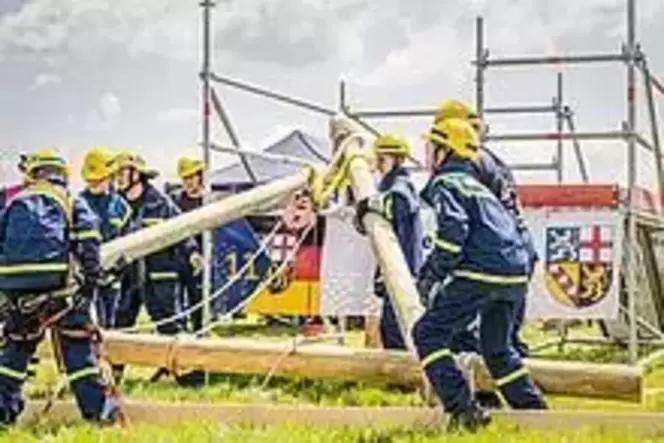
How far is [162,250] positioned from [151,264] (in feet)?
0.64

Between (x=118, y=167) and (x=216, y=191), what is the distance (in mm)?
5437

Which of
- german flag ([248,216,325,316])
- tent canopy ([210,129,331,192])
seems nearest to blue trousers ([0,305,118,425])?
german flag ([248,216,325,316])

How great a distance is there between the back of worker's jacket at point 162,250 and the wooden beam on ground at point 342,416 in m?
3.01

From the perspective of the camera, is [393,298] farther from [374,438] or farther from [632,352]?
[632,352]

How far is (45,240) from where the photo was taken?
8.76 meters

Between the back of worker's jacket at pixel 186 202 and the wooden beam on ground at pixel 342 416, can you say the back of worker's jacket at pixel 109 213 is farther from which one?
the wooden beam on ground at pixel 342 416

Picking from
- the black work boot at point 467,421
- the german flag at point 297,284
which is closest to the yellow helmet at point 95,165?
the black work boot at point 467,421

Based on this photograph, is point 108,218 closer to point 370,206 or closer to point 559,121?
point 370,206

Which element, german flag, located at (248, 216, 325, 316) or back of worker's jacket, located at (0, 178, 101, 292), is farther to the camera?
german flag, located at (248, 216, 325, 316)

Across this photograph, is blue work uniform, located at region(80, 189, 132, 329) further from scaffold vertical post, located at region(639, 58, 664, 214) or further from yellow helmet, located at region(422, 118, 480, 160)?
scaffold vertical post, located at region(639, 58, 664, 214)

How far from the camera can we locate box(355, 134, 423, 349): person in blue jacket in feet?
36.8

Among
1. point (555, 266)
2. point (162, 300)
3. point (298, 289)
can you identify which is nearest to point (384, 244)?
point (162, 300)

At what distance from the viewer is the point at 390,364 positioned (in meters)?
9.80

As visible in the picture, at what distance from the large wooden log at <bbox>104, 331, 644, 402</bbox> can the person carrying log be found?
5.80 ft
